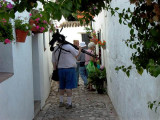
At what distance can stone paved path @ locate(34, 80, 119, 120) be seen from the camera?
6.89m

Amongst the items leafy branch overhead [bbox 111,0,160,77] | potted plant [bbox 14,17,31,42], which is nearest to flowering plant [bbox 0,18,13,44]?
potted plant [bbox 14,17,31,42]

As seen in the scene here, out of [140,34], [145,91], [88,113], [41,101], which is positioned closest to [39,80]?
[41,101]

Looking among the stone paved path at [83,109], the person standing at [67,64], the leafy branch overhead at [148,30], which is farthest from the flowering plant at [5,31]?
the person standing at [67,64]

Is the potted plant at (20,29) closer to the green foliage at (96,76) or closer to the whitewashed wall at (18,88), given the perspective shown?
the whitewashed wall at (18,88)

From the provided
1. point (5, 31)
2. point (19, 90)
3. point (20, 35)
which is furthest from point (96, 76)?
point (5, 31)

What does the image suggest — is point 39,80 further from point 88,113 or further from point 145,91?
point 145,91

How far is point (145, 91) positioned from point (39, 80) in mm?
4373

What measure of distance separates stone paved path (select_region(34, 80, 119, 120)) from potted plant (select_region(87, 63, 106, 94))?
26 cm

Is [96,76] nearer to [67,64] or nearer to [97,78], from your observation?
[97,78]

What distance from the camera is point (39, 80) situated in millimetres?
7695

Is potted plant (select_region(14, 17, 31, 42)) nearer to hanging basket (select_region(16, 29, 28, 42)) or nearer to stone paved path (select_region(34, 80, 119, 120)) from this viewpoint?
hanging basket (select_region(16, 29, 28, 42))

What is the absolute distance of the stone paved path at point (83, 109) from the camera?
689 cm

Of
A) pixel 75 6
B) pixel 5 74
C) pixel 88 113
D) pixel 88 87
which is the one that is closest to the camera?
pixel 75 6

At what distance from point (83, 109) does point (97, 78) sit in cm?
225
